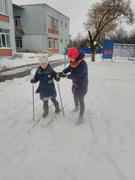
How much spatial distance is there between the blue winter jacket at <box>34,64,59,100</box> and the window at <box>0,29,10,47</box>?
15302mm

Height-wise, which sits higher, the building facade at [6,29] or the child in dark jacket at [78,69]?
the building facade at [6,29]

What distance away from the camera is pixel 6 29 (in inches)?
668

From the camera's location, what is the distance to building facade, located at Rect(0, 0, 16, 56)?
16.2 m

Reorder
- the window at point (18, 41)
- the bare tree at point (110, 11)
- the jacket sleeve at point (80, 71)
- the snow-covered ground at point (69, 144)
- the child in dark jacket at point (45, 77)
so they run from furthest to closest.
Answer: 1. the window at point (18, 41)
2. the bare tree at point (110, 11)
3. the child in dark jacket at point (45, 77)
4. the jacket sleeve at point (80, 71)
5. the snow-covered ground at point (69, 144)

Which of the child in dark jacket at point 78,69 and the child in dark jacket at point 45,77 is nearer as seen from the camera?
the child in dark jacket at point 78,69

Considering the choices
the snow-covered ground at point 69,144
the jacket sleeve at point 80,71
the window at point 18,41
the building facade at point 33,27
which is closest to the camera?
the snow-covered ground at point 69,144

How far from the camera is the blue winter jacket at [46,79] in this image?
3480 mm

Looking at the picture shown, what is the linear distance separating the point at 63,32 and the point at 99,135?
109 ft

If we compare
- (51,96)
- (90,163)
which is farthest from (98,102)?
(90,163)

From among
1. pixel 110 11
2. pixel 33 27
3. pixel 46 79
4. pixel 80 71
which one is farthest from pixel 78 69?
pixel 33 27

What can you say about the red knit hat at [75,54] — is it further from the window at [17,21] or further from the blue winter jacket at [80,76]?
the window at [17,21]

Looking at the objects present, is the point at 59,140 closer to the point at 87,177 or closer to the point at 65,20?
the point at 87,177

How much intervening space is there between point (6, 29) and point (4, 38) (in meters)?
1.00

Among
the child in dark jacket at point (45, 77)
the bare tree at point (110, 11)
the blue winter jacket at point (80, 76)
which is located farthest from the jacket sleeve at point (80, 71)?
the bare tree at point (110, 11)
